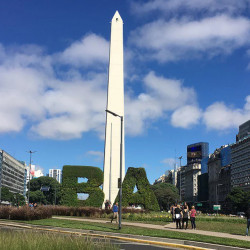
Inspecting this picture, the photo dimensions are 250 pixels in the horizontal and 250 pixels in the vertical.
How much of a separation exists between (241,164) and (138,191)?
95640mm

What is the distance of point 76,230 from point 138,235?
4348 mm

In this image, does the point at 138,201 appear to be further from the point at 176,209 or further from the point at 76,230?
the point at 76,230

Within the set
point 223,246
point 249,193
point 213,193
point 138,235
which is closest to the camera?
point 223,246

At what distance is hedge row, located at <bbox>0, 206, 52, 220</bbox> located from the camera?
30436 mm

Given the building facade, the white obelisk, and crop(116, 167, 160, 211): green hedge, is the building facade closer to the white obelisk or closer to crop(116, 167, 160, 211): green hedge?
the white obelisk

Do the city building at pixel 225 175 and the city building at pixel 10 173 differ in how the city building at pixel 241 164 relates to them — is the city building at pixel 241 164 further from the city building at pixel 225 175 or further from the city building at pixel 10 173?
the city building at pixel 10 173

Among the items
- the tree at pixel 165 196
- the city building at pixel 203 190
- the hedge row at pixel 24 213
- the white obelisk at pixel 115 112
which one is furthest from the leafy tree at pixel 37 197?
the hedge row at pixel 24 213

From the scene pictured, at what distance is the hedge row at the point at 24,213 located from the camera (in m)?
30.4

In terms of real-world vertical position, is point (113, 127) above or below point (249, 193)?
above

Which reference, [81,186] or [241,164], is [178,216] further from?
[241,164]

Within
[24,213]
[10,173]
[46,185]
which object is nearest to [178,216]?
[24,213]

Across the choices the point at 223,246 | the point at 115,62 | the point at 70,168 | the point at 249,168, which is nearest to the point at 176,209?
the point at 223,246

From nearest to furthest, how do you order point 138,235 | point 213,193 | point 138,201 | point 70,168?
point 138,235
point 138,201
point 70,168
point 213,193

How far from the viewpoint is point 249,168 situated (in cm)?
12544
